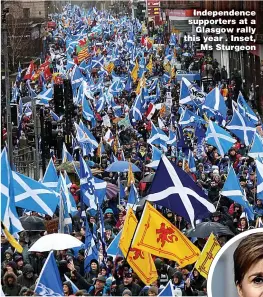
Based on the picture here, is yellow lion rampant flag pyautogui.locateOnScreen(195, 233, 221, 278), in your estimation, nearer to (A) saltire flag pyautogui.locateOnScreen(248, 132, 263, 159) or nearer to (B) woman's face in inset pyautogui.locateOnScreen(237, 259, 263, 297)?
(A) saltire flag pyautogui.locateOnScreen(248, 132, 263, 159)

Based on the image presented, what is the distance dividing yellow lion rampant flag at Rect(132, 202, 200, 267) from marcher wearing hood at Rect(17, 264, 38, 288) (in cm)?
192

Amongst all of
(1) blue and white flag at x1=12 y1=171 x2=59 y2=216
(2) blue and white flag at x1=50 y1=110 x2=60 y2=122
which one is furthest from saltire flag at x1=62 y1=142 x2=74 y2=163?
(1) blue and white flag at x1=12 y1=171 x2=59 y2=216

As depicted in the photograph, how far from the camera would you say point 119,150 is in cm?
1010

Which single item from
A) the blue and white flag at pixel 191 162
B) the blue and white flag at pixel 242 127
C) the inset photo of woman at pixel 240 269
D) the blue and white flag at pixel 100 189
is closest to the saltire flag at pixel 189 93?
the blue and white flag at pixel 242 127

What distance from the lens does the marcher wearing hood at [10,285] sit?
8594 mm

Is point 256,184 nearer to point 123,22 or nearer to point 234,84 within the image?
point 234,84

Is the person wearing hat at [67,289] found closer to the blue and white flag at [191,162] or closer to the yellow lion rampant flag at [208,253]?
the yellow lion rampant flag at [208,253]

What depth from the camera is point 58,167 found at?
31.2 ft

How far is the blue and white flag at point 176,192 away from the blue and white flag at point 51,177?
1.81m

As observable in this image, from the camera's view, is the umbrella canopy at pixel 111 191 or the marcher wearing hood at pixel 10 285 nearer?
the marcher wearing hood at pixel 10 285

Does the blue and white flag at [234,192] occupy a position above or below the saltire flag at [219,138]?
below

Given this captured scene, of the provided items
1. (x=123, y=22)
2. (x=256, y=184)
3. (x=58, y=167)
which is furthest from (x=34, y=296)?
(x=123, y=22)

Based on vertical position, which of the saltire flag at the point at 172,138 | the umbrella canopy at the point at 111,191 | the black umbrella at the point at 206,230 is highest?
the saltire flag at the point at 172,138

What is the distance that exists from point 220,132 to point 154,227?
293cm
